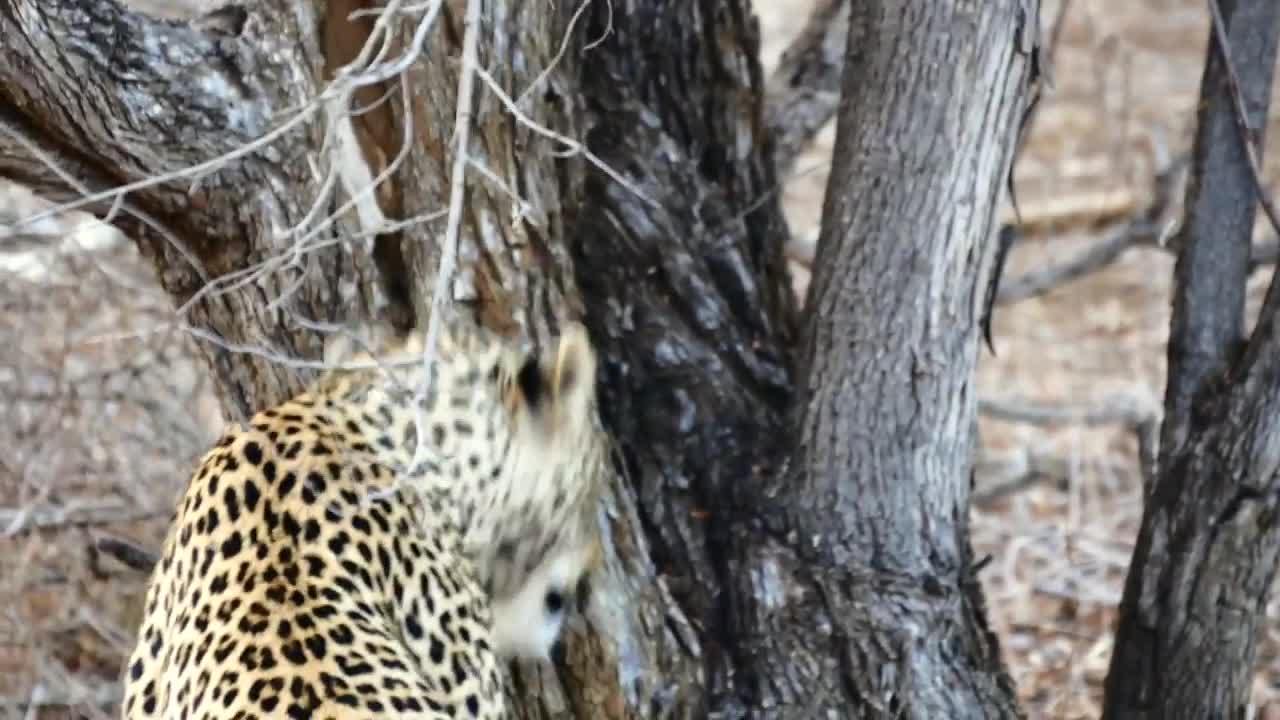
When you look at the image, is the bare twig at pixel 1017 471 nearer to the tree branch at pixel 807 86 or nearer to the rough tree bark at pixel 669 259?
the tree branch at pixel 807 86

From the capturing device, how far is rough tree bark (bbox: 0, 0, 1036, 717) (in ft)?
9.81

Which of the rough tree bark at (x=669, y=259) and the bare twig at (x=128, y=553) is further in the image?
the bare twig at (x=128, y=553)

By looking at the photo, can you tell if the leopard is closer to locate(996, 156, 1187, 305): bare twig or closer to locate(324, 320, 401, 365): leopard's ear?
locate(324, 320, 401, 365): leopard's ear

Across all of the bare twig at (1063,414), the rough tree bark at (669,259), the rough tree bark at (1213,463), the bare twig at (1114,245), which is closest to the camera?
the rough tree bark at (669,259)


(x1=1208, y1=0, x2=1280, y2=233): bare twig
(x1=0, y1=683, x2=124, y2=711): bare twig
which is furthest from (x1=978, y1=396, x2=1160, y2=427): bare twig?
(x1=0, y1=683, x2=124, y2=711): bare twig

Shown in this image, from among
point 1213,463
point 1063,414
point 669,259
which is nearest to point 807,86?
point 669,259

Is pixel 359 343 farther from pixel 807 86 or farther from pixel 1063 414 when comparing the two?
pixel 1063 414

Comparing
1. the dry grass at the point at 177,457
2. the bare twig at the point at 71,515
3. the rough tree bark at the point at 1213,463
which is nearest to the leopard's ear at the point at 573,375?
the dry grass at the point at 177,457

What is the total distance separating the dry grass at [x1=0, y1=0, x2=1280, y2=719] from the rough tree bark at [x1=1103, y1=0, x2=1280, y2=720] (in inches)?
34.1

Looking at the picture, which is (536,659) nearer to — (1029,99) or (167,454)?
(1029,99)

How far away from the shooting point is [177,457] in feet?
15.1

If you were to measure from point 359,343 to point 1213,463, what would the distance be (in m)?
1.50

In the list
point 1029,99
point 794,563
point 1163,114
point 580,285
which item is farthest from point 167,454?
point 1163,114

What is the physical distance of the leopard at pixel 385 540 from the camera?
263 centimetres
